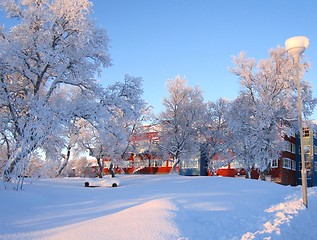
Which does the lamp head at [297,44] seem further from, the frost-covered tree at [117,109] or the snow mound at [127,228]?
the frost-covered tree at [117,109]

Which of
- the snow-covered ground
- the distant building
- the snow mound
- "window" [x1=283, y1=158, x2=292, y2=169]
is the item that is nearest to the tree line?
the snow-covered ground

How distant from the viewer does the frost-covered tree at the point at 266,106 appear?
3219 cm

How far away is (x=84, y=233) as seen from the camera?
6332 mm

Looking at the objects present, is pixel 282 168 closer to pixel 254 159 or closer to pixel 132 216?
pixel 254 159

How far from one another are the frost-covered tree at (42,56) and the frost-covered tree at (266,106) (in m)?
18.2

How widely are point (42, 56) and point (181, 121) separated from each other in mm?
23668

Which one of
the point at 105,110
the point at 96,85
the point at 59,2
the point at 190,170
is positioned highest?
the point at 59,2

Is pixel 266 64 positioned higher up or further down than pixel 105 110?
higher up

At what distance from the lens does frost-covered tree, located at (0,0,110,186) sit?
18147 millimetres

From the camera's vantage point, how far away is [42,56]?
19250 mm

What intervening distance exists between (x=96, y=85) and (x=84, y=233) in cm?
1545

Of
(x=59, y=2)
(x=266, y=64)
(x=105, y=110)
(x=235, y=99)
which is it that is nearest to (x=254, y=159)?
(x=235, y=99)

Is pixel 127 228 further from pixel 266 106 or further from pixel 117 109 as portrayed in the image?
pixel 266 106

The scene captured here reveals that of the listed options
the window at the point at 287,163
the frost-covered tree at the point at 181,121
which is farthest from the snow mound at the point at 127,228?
the window at the point at 287,163
